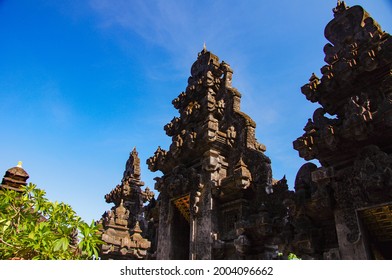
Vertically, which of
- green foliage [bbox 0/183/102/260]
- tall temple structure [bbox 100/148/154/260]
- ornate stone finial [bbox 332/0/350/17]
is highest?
ornate stone finial [bbox 332/0/350/17]

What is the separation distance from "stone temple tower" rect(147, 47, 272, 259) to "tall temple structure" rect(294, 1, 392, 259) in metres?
2.14

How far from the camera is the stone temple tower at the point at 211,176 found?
9609 millimetres

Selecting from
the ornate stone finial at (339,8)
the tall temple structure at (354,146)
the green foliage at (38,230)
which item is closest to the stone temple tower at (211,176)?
the tall temple structure at (354,146)

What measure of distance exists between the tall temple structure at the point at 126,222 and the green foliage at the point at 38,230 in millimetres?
6431

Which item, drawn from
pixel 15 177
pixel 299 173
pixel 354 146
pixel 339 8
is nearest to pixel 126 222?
pixel 15 177

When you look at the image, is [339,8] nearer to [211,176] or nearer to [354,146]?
[354,146]

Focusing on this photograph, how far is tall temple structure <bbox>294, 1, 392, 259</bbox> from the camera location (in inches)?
252

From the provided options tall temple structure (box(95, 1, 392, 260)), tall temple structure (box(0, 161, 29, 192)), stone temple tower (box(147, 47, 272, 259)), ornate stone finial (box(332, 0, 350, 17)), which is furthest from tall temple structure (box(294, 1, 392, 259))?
tall temple structure (box(0, 161, 29, 192))

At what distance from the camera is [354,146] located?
23.5ft

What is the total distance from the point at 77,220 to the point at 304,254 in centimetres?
482

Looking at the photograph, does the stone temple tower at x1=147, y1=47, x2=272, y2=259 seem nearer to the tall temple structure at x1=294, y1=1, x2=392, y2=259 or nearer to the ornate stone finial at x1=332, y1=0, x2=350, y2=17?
the tall temple structure at x1=294, y1=1, x2=392, y2=259

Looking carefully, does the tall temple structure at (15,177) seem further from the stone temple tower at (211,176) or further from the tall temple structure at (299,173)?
the stone temple tower at (211,176)
